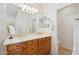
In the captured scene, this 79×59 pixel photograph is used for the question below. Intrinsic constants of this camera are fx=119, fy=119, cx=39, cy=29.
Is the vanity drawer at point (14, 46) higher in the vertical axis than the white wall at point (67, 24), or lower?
lower

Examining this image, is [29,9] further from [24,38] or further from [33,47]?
[33,47]

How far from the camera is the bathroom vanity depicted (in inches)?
59.8

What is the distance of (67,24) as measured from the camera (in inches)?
61.2

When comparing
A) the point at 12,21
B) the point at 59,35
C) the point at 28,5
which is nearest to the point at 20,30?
the point at 12,21

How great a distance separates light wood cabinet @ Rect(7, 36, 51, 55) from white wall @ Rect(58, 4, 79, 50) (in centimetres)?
19

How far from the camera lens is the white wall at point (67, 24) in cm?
153

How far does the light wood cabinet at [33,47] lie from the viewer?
1.54 m

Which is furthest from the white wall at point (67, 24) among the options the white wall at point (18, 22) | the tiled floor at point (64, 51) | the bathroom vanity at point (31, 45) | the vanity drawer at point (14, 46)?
the vanity drawer at point (14, 46)

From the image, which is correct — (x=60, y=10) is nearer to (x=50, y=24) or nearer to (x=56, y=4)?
(x=56, y=4)

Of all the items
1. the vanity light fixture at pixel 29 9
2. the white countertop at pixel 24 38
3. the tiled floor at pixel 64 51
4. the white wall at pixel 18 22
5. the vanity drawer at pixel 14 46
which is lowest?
the tiled floor at pixel 64 51

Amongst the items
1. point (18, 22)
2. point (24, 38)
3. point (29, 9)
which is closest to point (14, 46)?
point (24, 38)

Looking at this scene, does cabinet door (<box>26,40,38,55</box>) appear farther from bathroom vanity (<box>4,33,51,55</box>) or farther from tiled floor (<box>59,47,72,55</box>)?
tiled floor (<box>59,47,72,55</box>)

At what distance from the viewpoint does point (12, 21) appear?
1524 millimetres

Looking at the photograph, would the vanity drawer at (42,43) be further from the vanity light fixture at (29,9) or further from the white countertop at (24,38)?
the vanity light fixture at (29,9)
